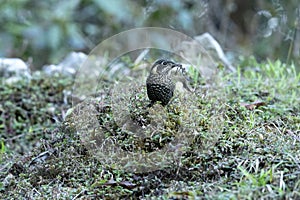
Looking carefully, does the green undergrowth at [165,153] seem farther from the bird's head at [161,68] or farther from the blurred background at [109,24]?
the blurred background at [109,24]

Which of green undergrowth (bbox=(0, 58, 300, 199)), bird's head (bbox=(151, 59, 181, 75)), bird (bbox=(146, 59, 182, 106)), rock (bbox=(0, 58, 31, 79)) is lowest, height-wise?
green undergrowth (bbox=(0, 58, 300, 199))

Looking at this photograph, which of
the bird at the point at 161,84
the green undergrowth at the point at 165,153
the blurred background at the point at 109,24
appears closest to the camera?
the green undergrowth at the point at 165,153

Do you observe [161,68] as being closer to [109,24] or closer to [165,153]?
[165,153]

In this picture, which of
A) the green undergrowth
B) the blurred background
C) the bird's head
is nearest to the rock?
the blurred background

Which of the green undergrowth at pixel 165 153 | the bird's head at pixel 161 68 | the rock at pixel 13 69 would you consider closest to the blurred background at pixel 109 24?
the rock at pixel 13 69

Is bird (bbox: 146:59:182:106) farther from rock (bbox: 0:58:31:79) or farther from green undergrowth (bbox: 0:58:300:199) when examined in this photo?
rock (bbox: 0:58:31:79)

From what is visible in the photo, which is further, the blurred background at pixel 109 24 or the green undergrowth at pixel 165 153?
the blurred background at pixel 109 24
